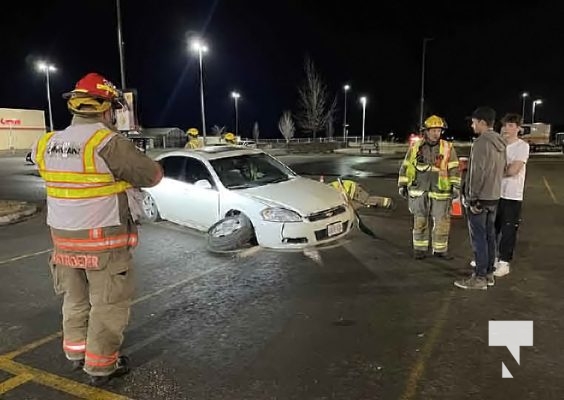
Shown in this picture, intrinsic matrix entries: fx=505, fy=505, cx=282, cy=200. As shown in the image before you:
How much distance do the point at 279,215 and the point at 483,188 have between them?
273 cm

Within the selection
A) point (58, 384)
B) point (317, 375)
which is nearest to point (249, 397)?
point (317, 375)

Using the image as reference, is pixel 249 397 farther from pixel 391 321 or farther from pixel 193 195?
pixel 193 195

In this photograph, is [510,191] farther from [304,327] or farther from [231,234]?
[231,234]

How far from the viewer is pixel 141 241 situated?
8.14m

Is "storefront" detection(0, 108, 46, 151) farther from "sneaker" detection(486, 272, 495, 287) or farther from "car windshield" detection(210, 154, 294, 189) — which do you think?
"sneaker" detection(486, 272, 495, 287)

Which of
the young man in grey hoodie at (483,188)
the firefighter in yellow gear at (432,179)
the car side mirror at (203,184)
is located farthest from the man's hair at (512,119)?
the car side mirror at (203,184)

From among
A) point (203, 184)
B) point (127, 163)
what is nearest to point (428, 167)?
point (203, 184)

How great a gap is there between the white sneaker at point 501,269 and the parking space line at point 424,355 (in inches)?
44.0

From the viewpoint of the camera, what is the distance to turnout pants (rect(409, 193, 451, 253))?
21.3 ft

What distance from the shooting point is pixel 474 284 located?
18.1 ft

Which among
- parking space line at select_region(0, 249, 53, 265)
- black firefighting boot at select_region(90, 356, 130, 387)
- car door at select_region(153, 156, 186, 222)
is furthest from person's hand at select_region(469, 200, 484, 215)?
parking space line at select_region(0, 249, 53, 265)

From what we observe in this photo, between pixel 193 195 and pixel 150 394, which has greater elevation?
pixel 193 195

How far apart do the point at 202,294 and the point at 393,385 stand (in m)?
2.60

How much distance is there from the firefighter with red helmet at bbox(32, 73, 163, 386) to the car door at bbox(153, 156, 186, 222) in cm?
493
